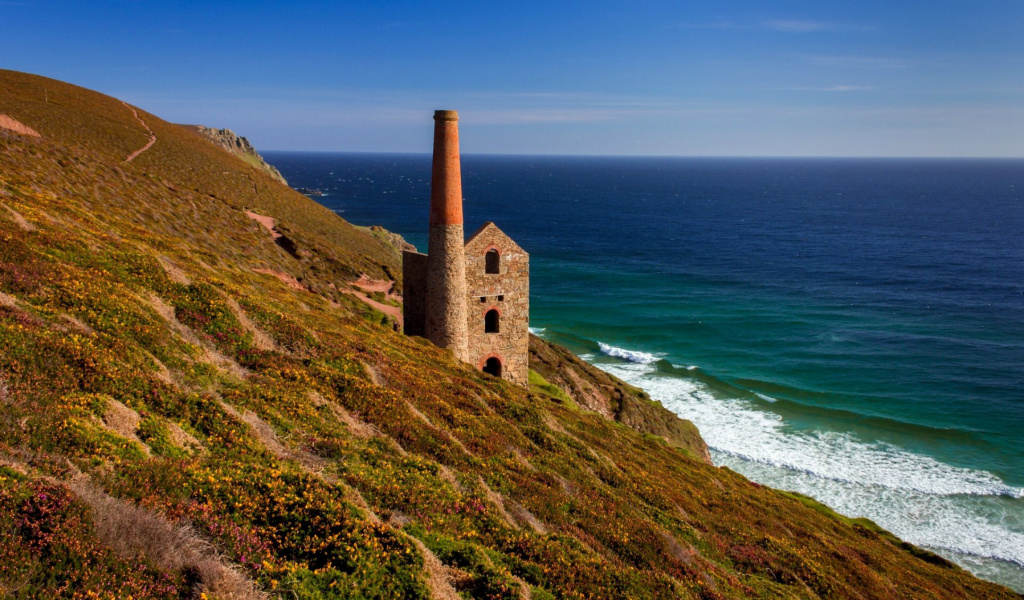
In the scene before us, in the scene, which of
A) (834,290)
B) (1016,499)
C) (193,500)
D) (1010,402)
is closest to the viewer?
(193,500)

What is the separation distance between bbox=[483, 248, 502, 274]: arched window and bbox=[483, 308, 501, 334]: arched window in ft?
6.84

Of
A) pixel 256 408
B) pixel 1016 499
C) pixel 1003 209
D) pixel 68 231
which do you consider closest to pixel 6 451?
pixel 256 408

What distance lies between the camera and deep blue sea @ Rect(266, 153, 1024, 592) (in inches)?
1512

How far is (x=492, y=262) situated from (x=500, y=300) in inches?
80.5

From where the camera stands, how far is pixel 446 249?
29484 millimetres

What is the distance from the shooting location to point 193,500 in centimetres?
937

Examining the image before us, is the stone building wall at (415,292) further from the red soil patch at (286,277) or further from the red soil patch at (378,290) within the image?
the red soil patch at (286,277)

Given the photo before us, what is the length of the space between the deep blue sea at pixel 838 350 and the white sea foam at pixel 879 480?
127 millimetres

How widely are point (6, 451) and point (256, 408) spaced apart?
5291 millimetres

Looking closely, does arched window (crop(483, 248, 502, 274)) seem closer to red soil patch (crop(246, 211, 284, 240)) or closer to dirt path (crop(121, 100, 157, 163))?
red soil patch (crop(246, 211, 284, 240))

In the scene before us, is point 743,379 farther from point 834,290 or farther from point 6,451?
point 6,451

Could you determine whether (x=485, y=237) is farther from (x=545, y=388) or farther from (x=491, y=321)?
(x=545, y=388)

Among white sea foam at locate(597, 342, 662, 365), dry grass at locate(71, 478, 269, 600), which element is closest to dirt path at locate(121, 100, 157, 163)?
white sea foam at locate(597, 342, 662, 365)

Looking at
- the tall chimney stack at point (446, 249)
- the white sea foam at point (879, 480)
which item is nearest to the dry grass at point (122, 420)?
the tall chimney stack at point (446, 249)
